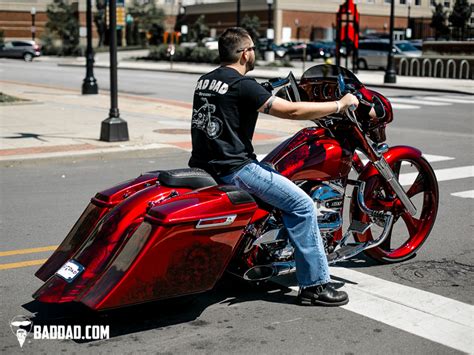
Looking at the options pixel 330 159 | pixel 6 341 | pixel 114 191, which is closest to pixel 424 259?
pixel 330 159

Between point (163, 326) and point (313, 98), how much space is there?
1.95 meters

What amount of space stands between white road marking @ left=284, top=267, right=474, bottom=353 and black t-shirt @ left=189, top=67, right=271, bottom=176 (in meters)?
1.20

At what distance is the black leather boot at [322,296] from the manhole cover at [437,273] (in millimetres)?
854

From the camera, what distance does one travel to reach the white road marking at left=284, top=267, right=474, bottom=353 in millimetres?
4527

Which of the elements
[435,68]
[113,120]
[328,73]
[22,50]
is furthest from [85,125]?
[22,50]

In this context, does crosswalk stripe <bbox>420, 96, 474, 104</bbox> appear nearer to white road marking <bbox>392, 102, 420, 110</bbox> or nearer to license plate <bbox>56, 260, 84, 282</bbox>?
white road marking <bbox>392, 102, 420, 110</bbox>

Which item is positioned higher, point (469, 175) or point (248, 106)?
point (248, 106)

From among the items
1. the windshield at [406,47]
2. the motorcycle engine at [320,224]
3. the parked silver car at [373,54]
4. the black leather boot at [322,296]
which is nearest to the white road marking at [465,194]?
the motorcycle engine at [320,224]

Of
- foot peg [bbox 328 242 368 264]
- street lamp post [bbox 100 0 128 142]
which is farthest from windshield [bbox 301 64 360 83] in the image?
street lamp post [bbox 100 0 128 142]

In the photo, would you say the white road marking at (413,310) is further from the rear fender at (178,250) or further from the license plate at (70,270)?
the license plate at (70,270)

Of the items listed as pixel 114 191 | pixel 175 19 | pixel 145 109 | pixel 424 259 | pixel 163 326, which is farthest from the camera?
pixel 175 19

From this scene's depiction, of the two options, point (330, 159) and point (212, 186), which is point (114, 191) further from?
point (330, 159)

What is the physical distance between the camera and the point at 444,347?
434cm

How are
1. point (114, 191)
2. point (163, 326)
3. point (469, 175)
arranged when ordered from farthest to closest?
point (469, 175) < point (114, 191) < point (163, 326)
